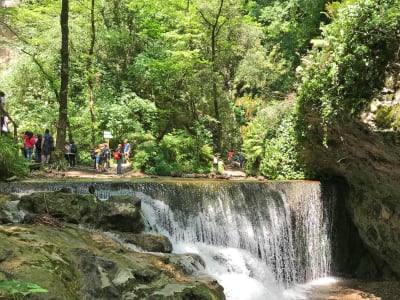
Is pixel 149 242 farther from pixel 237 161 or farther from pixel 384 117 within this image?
pixel 237 161

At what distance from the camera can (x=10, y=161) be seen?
1175 centimetres

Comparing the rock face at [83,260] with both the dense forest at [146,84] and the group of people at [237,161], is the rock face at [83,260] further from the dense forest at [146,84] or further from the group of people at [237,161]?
the group of people at [237,161]

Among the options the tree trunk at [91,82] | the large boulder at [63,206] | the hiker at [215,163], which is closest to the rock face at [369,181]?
the large boulder at [63,206]

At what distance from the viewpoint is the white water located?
9.97m

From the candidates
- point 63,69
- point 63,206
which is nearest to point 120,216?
point 63,206

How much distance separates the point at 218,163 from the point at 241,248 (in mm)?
10644

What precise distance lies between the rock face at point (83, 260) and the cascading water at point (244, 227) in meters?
1.73

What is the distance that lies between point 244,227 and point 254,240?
0.45m

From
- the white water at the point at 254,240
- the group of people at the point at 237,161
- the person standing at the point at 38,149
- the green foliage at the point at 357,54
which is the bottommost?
the white water at the point at 254,240

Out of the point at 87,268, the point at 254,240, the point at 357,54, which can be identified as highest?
the point at 357,54

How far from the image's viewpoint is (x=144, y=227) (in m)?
9.39

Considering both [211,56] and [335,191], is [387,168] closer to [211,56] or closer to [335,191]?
[335,191]

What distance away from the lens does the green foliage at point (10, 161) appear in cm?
1139

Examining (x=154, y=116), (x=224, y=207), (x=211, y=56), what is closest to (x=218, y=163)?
(x=154, y=116)
